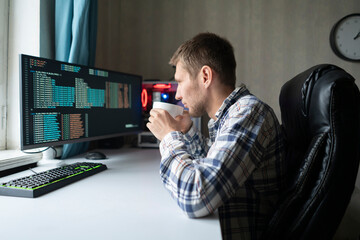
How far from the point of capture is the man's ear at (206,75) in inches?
38.9

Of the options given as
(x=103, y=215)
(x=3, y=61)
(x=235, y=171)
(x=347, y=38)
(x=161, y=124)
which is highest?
(x=347, y=38)

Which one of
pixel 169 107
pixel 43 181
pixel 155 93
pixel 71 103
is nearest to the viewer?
pixel 43 181

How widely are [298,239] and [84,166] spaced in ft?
2.67

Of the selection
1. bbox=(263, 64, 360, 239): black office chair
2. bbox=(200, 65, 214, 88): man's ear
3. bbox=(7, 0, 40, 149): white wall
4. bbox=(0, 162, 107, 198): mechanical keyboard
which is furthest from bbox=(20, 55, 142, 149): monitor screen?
bbox=(263, 64, 360, 239): black office chair

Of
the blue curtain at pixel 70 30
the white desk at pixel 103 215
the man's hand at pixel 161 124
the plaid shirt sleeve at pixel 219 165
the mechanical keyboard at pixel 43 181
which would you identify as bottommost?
the white desk at pixel 103 215

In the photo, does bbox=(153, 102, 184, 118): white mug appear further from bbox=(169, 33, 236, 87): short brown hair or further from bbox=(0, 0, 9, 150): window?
bbox=(0, 0, 9, 150): window

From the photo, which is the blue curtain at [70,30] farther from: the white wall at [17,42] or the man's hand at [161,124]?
the man's hand at [161,124]

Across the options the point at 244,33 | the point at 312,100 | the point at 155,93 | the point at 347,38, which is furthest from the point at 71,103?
the point at 347,38

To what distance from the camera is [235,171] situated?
2.27 ft

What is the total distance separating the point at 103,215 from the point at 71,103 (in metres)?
0.69

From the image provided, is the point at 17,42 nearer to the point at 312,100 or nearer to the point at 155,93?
the point at 155,93

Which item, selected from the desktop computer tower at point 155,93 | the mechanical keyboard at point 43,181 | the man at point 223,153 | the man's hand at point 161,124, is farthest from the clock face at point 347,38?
the mechanical keyboard at point 43,181

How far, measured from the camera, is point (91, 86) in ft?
4.41

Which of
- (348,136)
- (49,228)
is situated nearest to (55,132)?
(49,228)
